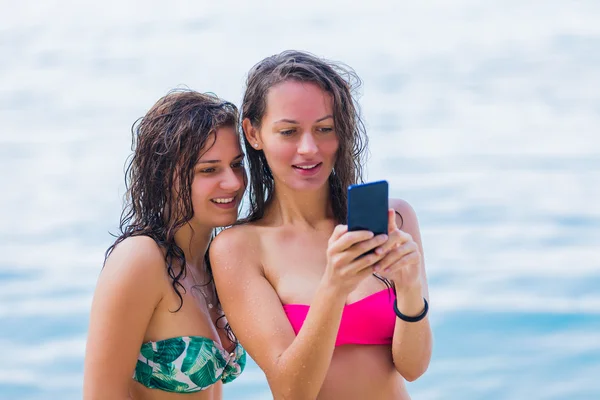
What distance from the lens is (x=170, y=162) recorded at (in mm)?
3629

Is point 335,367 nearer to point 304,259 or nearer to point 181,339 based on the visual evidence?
point 304,259

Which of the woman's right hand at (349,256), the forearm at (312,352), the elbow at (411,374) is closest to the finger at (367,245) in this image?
the woman's right hand at (349,256)

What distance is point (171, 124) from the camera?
11.9 feet

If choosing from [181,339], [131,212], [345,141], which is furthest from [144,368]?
[345,141]

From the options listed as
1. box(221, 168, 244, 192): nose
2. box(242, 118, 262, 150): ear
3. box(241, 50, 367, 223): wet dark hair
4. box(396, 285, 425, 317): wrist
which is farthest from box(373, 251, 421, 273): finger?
box(221, 168, 244, 192): nose

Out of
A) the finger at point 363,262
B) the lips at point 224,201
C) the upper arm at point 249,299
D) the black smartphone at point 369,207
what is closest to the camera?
the black smartphone at point 369,207

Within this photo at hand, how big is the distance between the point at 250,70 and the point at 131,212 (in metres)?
0.90

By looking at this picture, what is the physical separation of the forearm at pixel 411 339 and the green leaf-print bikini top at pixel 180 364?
0.82m

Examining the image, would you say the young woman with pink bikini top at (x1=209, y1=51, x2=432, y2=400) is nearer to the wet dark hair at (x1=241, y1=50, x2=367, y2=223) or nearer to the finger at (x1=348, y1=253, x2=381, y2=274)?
the wet dark hair at (x1=241, y1=50, x2=367, y2=223)

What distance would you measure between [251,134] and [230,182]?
10.0 inches

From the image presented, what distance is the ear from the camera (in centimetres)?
346

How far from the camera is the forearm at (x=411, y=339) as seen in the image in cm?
311

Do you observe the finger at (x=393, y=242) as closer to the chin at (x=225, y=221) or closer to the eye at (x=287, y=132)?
the eye at (x=287, y=132)

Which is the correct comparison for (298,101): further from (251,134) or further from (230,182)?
(230,182)
